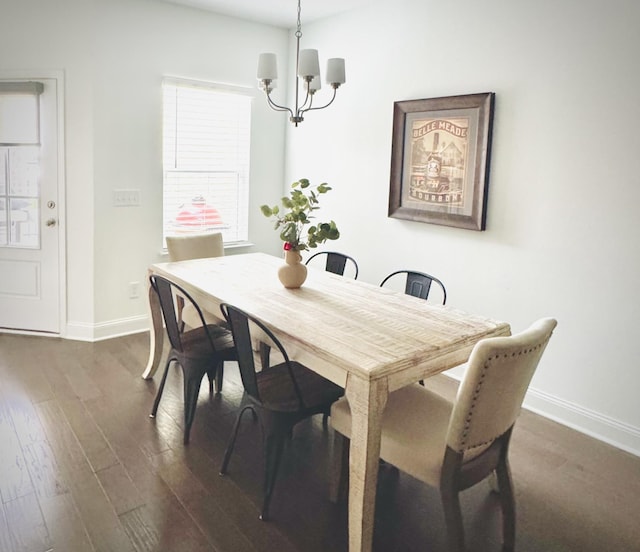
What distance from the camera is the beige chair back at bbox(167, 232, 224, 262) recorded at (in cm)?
Answer: 369

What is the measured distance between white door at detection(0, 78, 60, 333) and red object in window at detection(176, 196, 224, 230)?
3.25 ft

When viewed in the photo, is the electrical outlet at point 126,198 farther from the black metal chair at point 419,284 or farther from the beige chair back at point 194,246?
the black metal chair at point 419,284

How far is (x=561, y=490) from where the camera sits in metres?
2.50

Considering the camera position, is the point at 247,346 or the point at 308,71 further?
the point at 308,71

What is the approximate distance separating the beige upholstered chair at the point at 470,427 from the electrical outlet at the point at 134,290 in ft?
9.08

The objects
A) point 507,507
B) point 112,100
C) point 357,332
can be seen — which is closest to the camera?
point 507,507

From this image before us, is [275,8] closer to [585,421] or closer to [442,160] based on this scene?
[442,160]

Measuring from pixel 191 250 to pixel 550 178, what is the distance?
2405 mm

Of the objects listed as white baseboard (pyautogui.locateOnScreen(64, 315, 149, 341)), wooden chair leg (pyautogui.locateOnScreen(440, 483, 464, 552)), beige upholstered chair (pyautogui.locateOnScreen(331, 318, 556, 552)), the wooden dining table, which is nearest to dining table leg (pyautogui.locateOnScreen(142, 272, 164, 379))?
the wooden dining table

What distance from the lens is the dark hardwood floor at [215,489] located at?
6.84 feet

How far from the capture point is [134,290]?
4395mm

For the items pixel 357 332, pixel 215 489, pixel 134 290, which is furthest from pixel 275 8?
pixel 215 489

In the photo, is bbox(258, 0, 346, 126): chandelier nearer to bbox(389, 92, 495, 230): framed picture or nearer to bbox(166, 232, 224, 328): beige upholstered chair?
bbox(389, 92, 495, 230): framed picture

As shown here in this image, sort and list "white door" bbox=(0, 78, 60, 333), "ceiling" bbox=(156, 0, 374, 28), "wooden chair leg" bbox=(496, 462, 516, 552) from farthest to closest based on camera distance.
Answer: "ceiling" bbox=(156, 0, 374, 28) < "white door" bbox=(0, 78, 60, 333) < "wooden chair leg" bbox=(496, 462, 516, 552)
